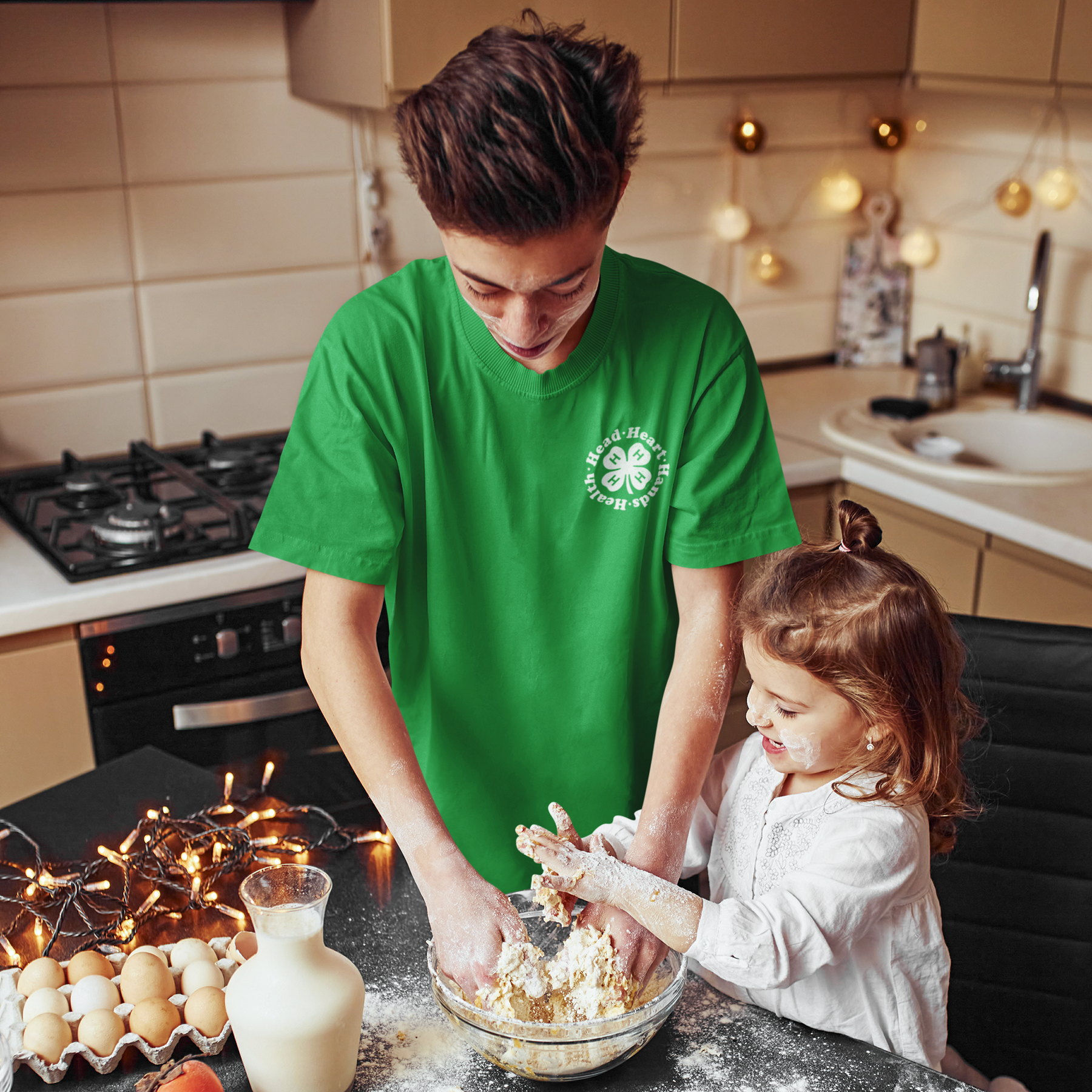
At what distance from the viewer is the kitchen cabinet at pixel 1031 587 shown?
1992 mm

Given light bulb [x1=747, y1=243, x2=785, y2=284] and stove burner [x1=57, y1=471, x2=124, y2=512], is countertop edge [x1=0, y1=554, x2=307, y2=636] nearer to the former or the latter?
stove burner [x1=57, y1=471, x2=124, y2=512]

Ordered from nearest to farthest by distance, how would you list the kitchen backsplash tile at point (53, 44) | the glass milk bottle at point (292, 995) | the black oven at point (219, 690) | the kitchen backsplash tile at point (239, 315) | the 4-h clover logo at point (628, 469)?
the glass milk bottle at point (292, 995) → the 4-h clover logo at point (628, 469) → the black oven at point (219, 690) → the kitchen backsplash tile at point (53, 44) → the kitchen backsplash tile at point (239, 315)

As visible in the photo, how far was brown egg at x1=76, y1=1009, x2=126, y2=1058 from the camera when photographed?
944 mm

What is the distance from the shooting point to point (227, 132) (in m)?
2.33

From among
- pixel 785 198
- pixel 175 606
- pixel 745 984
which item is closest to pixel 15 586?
pixel 175 606

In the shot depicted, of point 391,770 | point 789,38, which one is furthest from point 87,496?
point 789,38

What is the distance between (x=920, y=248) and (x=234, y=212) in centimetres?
156

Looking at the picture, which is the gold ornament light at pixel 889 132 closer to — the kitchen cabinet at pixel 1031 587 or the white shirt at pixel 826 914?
the kitchen cabinet at pixel 1031 587

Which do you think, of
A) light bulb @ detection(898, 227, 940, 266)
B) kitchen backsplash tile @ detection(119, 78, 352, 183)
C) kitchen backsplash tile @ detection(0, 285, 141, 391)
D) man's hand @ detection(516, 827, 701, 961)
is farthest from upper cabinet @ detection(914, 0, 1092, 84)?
man's hand @ detection(516, 827, 701, 961)

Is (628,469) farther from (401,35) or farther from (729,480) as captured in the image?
(401,35)

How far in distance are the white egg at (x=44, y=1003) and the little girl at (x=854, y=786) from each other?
1.29ft

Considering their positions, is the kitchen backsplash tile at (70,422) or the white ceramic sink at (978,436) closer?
the kitchen backsplash tile at (70,422)

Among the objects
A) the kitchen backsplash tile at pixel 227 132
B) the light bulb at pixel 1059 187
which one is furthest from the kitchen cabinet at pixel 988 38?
the kitchen backsplash tile at pixel 227 132

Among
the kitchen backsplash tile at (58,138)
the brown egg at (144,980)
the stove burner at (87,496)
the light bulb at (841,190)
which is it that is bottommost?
the brown egg at (144,980)
